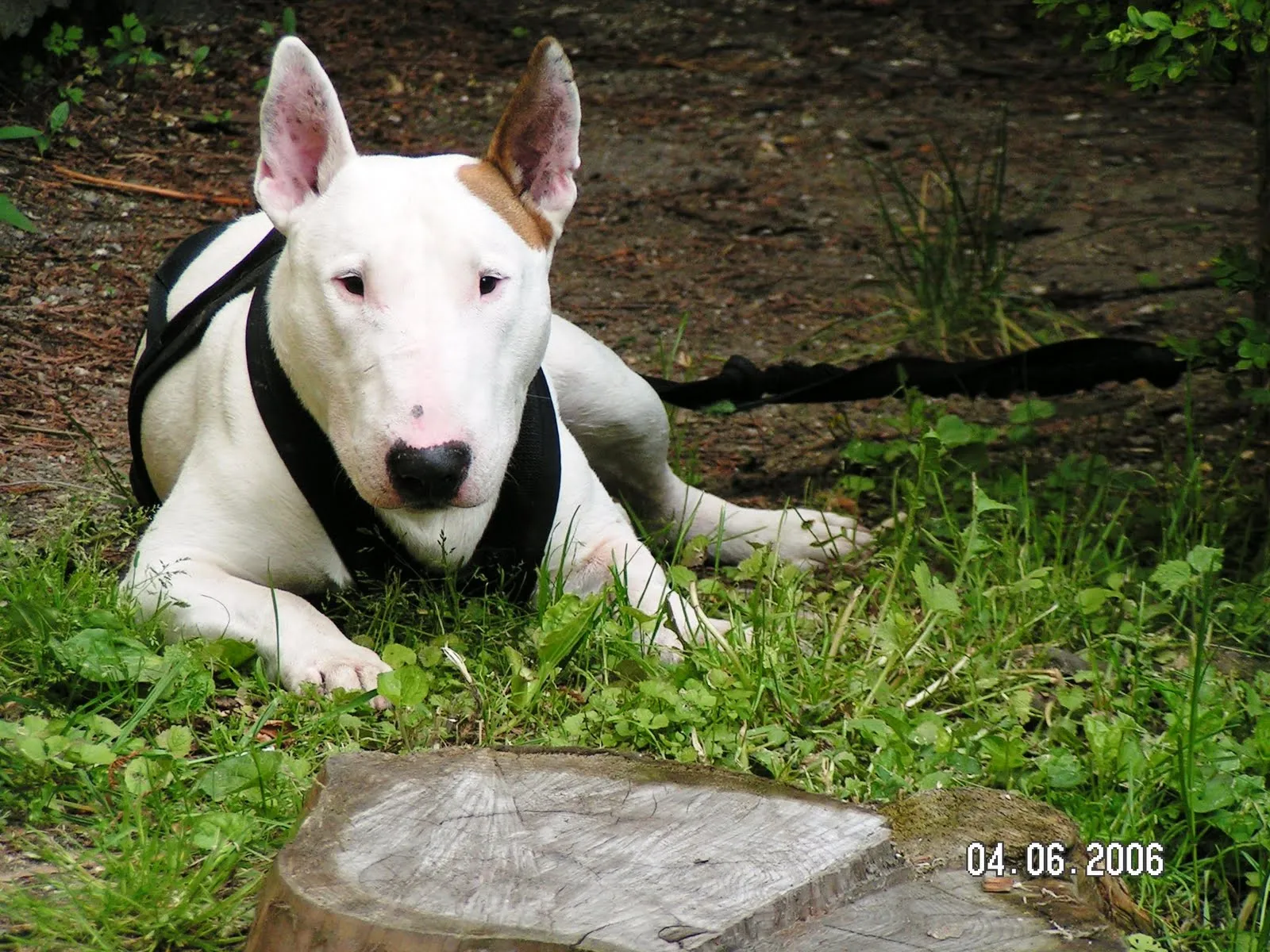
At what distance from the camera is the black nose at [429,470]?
102 inches

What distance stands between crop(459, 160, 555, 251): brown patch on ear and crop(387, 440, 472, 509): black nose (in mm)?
564

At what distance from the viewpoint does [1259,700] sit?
2.99 meters

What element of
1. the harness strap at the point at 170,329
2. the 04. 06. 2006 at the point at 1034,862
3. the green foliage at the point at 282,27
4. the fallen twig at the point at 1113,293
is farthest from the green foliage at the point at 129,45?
the 04. 06. 2006 at the point at 1034,862

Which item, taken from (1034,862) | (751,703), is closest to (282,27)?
(751,703)

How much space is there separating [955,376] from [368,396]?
2.07 metres

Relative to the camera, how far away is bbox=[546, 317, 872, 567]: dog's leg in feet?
12.8

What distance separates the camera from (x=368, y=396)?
8.78ft

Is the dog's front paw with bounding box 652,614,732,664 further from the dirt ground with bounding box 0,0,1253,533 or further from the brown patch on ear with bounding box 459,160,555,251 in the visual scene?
the dirt ground with bounding box 0,0,1253,533

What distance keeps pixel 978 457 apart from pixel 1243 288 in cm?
84

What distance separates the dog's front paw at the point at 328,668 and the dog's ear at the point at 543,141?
99 cm

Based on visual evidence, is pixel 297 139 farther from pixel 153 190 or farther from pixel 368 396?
pixel 153 190

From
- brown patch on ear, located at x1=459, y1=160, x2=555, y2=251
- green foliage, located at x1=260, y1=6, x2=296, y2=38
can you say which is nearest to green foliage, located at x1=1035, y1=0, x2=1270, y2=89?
brown patch on ear, located at x1=459, y1=160, x2=555, y2=251

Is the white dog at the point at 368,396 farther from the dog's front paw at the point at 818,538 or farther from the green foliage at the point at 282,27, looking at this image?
the green foliage at the point at 282,27

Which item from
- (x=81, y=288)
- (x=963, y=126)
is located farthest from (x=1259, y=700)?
(x=963, y=126)
